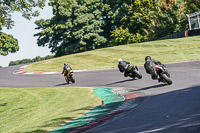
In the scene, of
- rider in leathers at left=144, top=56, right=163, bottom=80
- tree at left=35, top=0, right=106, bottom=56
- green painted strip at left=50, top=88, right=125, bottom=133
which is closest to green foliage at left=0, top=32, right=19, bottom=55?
tree at left=35, top=0, right=106, bottom=56

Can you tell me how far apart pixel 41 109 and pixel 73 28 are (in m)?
45.3

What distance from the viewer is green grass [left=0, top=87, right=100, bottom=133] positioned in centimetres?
901

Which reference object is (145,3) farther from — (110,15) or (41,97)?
(41,97)

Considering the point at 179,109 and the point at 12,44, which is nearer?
the point at 179,109

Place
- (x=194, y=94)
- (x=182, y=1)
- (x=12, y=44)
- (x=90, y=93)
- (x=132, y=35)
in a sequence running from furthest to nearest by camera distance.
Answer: (x=12, y=44)
(x=132, y=35)
(x=182, y=1)
(x=90, y=93)
(x=194, y=94)

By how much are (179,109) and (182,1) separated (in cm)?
4577

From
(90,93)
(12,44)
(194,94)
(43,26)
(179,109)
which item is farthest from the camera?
(12,44)

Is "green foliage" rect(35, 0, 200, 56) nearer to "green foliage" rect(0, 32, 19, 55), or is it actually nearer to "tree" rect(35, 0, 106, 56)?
"tree" rect(35, 0, 106, 56)

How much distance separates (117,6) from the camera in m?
59.7

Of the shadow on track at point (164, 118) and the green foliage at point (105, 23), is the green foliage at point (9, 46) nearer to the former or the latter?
the green foliage at point (105, 23)

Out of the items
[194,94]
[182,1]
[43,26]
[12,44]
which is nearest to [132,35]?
[182,1]

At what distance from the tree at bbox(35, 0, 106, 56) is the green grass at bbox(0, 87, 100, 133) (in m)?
39.1

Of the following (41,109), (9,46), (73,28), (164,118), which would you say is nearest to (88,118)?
(164,118)

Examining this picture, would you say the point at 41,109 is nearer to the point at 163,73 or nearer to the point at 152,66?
the point at 152,66
